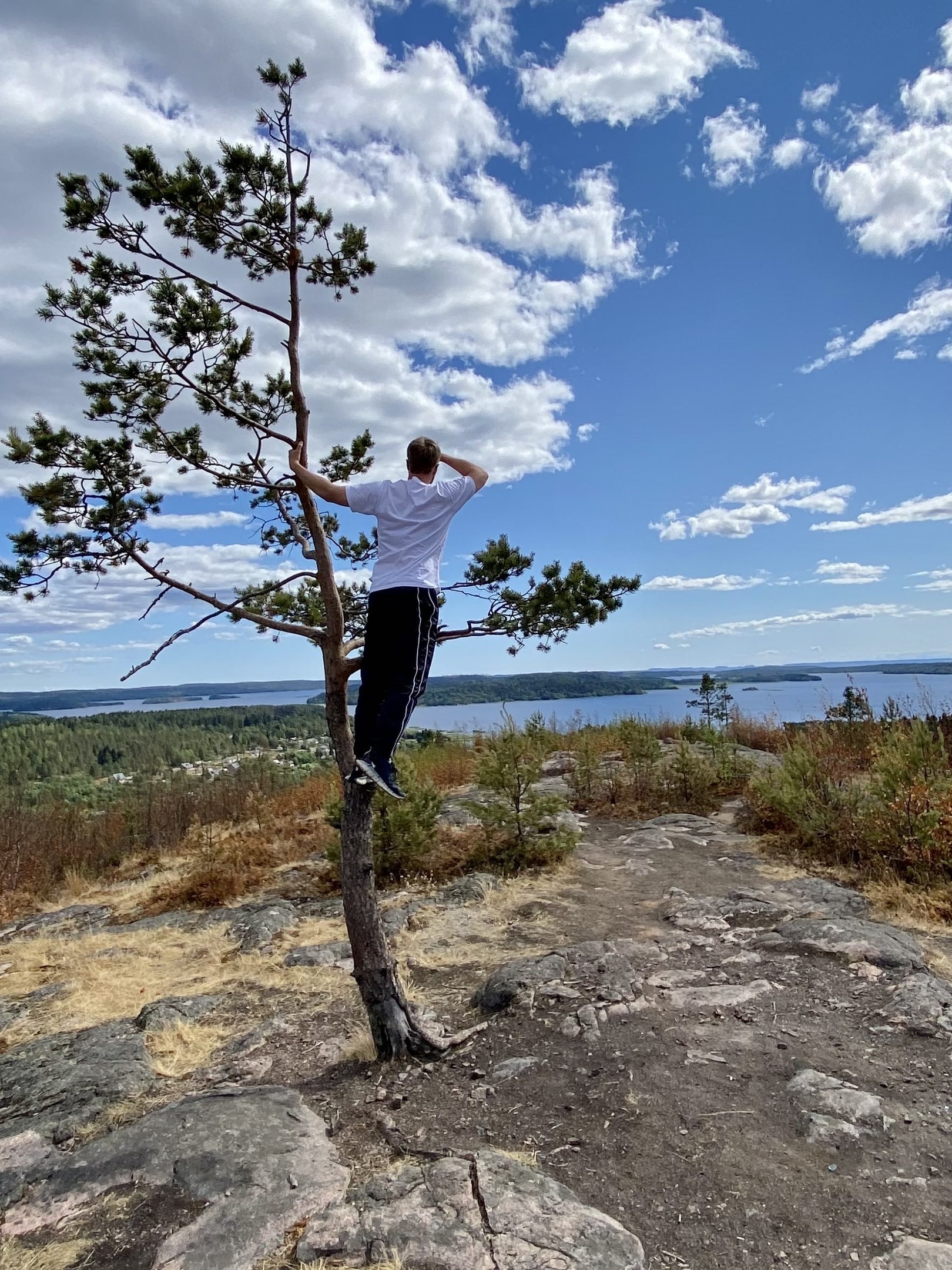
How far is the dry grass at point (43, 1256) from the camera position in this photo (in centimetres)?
→ 229

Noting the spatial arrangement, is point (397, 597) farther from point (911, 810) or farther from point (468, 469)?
point (911, 810)

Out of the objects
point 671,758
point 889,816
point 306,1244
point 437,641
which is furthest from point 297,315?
point 671,758

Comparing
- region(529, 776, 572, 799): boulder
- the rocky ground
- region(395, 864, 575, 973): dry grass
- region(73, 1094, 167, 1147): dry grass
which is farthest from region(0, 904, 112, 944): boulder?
region(529, 776, 572, 799): boulder

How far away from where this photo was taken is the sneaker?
341 centimetres

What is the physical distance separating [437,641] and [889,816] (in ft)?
16.5

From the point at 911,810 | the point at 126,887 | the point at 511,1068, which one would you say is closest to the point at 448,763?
the point at 126,887

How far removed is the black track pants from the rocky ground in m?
1.69

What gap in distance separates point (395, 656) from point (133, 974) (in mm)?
4314

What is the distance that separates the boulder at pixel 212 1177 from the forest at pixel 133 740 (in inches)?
502

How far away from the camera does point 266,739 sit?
18.7 metres

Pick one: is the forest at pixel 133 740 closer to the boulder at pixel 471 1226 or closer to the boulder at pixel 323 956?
the boulder at pixel 323 956

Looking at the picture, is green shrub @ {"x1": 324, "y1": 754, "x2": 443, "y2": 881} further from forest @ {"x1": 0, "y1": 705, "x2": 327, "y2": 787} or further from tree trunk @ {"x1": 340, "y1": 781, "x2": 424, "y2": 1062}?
forest @ {"x1": 0, "y1": 705, "x2": 327, "y2": 787}

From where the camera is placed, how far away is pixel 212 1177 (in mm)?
2646

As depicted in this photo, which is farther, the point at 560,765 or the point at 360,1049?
the point at 560,765
